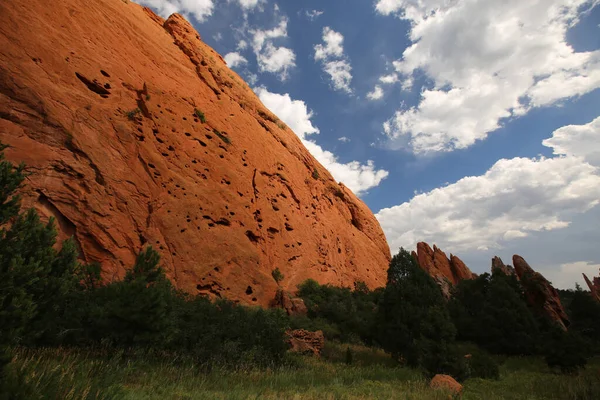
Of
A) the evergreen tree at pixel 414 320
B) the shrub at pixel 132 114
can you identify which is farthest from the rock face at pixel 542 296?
the shrub at pixel 132 114

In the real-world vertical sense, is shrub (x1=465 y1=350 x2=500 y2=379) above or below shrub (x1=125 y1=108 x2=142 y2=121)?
below

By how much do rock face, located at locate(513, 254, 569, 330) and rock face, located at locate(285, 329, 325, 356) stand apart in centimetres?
2261

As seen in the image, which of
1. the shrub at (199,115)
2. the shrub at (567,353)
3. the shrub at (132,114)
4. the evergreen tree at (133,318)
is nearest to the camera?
the evergreen tree at (133,318)

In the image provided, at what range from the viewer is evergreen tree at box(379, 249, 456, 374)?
14148 mm

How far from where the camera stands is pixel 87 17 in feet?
79.0

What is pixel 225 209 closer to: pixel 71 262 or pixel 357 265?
pixel 71 262

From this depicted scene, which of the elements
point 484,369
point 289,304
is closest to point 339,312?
point 289,304

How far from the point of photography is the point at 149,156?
71.7 feet

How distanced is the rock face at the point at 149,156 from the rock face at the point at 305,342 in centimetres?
556

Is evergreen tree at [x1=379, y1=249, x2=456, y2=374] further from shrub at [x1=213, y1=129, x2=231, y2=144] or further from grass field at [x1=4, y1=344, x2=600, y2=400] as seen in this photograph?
shrub at [x1=213, y1=129, x2=231, y2=144]

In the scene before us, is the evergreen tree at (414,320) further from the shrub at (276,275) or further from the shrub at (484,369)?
the shrub at (276,275)

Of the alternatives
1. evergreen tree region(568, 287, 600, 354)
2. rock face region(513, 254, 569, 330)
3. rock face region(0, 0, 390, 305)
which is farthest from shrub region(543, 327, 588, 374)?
rock face region(0, 0, 390, 305)

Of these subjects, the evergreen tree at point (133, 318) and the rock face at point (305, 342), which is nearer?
the evergreen tree at point (133, 318)

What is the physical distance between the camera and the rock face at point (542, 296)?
28.0 meters
